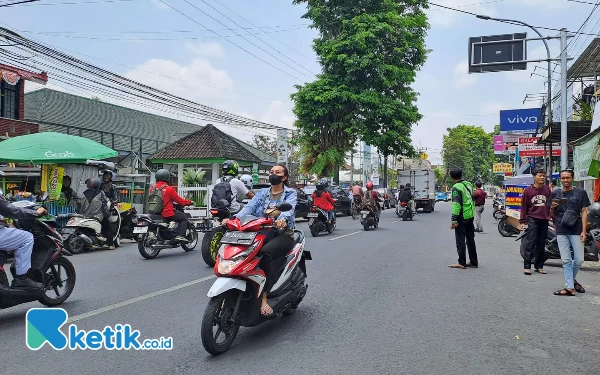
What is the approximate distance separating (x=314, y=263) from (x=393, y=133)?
21558 millimetres

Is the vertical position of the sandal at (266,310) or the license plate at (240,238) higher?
the license plate at (240,238)

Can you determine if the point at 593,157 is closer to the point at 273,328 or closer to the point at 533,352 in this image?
the point at 533,352

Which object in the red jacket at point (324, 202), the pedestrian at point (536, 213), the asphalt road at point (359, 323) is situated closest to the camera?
the asphalt road at point (359, 323)

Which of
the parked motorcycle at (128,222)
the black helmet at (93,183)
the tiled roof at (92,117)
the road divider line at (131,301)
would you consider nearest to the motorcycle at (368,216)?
the parked motorcycle at (128,222)

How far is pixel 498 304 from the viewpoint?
6180mm

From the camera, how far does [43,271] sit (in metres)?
5.55

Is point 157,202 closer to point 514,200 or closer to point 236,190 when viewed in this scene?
point 236,190

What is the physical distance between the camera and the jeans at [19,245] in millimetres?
5086

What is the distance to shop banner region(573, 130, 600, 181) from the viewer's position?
1046 cm

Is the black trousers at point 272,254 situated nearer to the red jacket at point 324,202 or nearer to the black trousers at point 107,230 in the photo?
the black trousers at point 107,230

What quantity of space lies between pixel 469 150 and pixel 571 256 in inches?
2606

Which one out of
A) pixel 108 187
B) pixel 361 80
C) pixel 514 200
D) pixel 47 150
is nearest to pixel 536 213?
pixel 514 200

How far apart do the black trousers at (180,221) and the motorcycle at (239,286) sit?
558 cm

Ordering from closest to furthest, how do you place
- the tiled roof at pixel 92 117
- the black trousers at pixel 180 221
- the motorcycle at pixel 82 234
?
the black trousers at pixel 180 221, the motorcycle at pixel 82 234, the tiled roof at pixel 92 117
